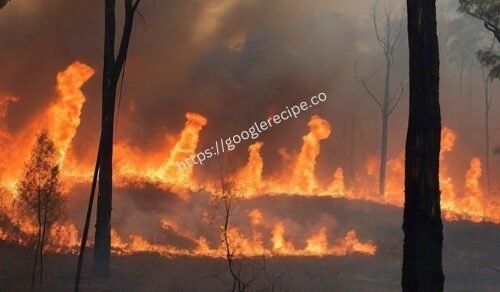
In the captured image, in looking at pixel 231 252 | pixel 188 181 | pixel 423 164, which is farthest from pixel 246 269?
pixel 188 181

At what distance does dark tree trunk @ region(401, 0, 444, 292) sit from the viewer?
27.7 feet

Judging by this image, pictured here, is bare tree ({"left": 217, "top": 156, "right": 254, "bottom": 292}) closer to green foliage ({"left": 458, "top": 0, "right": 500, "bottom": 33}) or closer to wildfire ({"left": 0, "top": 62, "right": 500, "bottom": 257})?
wildfire ({"left": 0, "top": 62, "right": 500, "bottom": 257})

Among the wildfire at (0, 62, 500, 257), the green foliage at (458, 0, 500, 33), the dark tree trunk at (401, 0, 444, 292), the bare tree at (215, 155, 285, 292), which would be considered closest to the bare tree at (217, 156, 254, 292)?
the bare tree at (215, 155, 285, 292)

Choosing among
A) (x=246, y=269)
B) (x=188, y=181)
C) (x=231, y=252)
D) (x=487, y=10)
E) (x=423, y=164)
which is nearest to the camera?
(x=423, y=164)

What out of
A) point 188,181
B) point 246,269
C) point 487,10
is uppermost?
point 487,10

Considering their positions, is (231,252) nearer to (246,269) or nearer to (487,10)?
(246,269)

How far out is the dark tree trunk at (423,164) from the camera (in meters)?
8.45

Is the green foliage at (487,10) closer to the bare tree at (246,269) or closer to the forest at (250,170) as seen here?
the forest at (250,170)

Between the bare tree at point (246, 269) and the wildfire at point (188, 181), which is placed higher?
the wildfire at point (188, 181)

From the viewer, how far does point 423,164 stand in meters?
8.70

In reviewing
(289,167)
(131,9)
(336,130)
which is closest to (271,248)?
(131,9)

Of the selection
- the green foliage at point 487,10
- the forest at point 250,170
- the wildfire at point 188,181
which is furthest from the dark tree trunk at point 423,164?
the green foliage at point 487,10

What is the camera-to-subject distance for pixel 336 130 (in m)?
62.8

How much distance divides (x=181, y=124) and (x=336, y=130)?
82.4 ft
